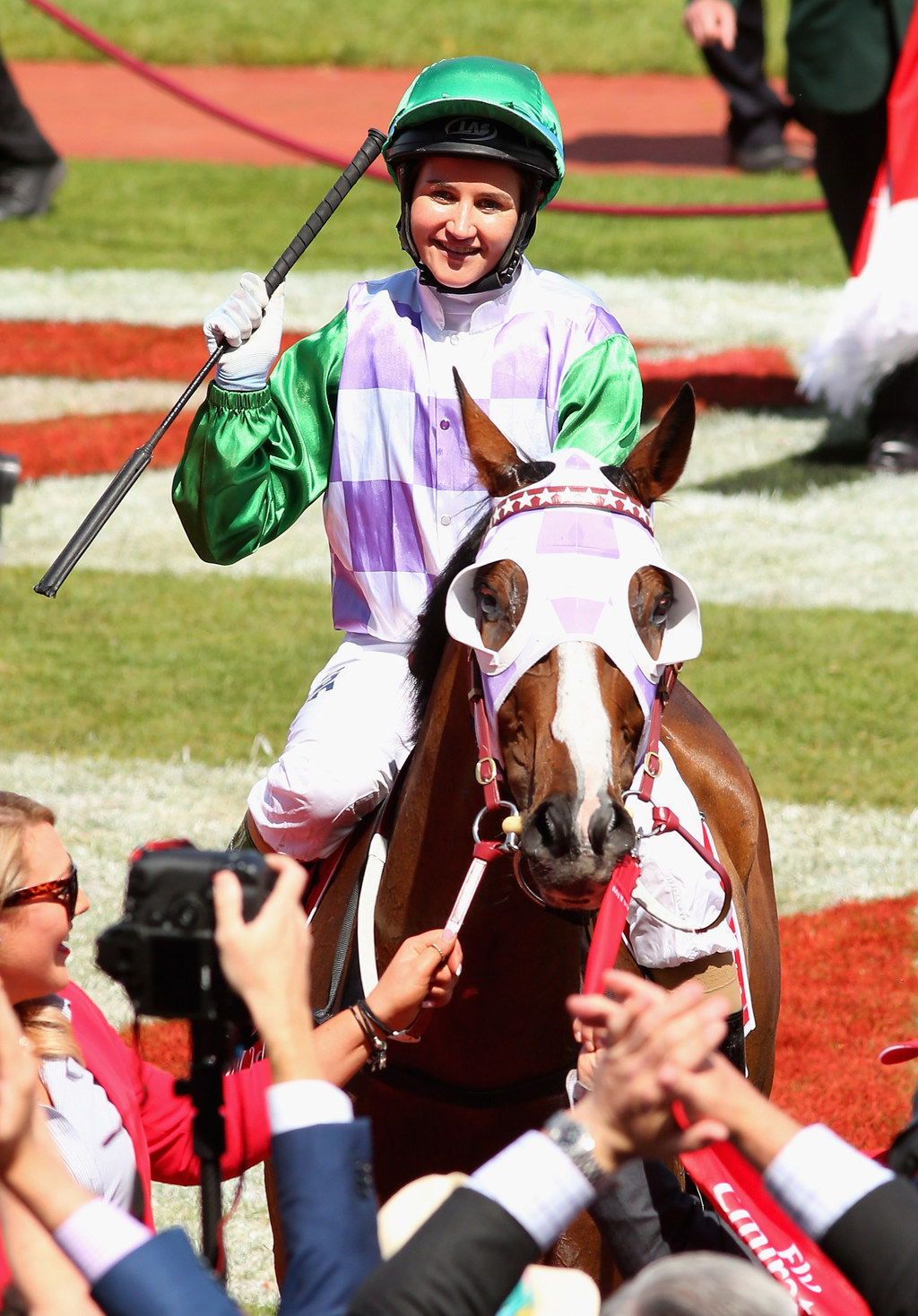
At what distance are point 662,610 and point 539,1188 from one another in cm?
106

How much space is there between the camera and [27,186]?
603 inches

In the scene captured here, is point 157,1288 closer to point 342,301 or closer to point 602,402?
point 602,402

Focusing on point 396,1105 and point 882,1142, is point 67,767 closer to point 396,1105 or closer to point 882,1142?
point 882,1142

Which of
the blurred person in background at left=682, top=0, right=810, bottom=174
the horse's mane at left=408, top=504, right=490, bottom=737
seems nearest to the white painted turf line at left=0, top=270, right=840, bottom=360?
the blurred person in background at left=682, top=0, right=810, bottom=174

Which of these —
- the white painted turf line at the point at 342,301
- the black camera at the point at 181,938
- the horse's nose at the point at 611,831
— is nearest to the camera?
the black camera at the point at 181,938

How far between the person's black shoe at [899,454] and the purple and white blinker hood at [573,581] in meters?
7.20

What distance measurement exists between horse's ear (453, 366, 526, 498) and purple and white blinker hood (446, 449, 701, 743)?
57mm

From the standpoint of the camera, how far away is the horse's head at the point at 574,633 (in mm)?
2379

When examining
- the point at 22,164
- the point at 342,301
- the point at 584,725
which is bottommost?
the point at 584,725

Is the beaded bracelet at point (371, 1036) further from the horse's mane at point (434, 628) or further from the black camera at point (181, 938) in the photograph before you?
the black camera at point (181, 938)

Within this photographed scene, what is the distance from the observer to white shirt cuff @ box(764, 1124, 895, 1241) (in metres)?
1.82

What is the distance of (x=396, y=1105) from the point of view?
292 centimetres

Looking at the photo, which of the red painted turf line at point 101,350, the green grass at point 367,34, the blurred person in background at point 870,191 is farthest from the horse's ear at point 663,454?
the green grass at point 367,34

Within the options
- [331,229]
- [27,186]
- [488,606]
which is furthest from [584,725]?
[27,186]
